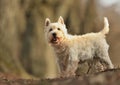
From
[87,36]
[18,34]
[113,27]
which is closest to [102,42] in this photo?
[87,36]

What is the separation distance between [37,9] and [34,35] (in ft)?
4.99

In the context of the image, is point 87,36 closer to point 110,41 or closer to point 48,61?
point 48,61

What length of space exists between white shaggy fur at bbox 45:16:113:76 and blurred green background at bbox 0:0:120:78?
43.7ft

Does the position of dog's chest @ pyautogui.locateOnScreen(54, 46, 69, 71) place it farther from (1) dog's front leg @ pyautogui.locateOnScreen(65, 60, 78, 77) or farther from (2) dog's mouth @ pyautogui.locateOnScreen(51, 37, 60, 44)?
(1) dog's front leg @ pyautogui.locateOnScreen(65, 60, 78, 77)

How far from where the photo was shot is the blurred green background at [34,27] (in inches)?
1139

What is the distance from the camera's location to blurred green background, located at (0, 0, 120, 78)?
94.9 ft

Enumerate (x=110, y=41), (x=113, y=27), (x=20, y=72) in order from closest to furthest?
(x=20, y=72) → (x=110, y=41) → (x=113, y=27)

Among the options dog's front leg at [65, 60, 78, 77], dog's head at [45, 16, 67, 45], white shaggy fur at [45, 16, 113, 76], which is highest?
dog's head at [45, 16, 67, 45]

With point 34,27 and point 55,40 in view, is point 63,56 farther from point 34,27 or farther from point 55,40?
point 34,27

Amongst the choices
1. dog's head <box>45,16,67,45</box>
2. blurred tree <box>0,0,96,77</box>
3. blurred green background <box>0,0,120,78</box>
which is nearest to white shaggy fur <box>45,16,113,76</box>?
dog's head <box>45,16,67,45</box>

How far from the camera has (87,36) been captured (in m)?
13.3

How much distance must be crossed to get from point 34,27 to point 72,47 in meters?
19.3

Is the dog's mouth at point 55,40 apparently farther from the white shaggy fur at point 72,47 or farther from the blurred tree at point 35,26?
the blurred tree at point 35,26

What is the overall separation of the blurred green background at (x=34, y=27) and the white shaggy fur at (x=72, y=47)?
13.3 meters
